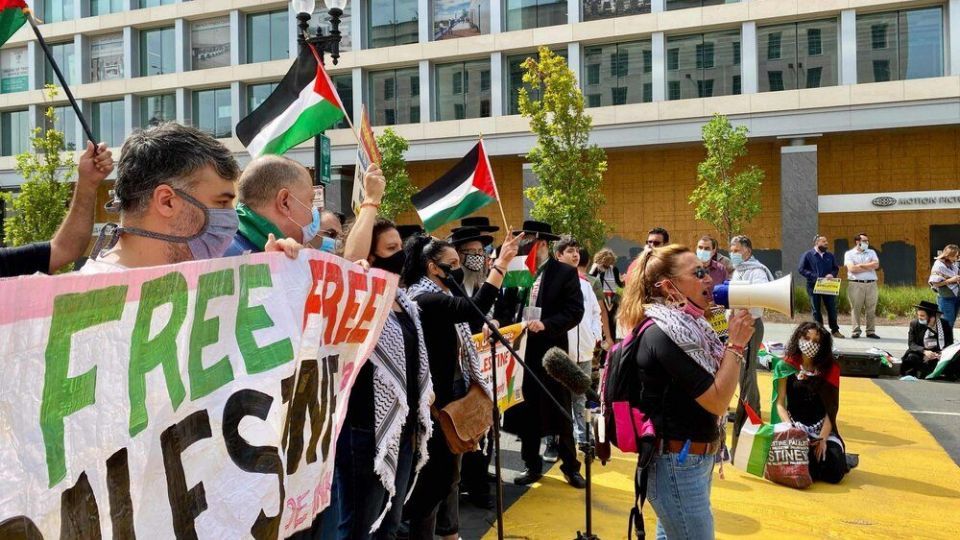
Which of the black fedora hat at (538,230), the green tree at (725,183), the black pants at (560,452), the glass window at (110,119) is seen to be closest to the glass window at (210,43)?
the glass window at (110,119)

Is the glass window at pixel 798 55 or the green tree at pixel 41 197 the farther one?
the green tree at pixel 41 197

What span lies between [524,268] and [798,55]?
23.6 m

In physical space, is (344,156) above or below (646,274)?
above

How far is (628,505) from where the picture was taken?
5770mm

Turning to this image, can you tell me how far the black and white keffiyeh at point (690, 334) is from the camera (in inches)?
126

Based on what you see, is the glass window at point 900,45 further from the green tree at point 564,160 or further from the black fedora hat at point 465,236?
the black fedora hat at point 465,236

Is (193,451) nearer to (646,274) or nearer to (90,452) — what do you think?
(90,452)

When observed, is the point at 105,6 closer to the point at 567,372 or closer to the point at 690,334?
the point at 567,372

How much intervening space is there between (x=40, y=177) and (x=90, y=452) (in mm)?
29711

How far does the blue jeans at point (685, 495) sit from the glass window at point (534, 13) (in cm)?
2768

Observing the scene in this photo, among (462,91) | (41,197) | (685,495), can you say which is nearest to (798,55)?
(462,91)

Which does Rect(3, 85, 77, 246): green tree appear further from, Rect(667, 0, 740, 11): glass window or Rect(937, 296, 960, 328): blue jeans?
Rect(937, 296, 960, 328): blue jeans

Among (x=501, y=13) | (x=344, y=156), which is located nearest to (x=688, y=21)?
(x=501, y=13)

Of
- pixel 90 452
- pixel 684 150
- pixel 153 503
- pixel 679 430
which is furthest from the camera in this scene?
pixel 684 150
